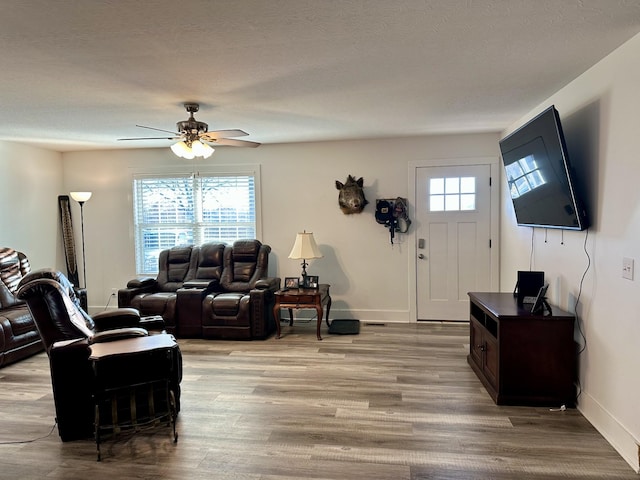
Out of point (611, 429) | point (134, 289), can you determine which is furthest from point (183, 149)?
point (611, 429)

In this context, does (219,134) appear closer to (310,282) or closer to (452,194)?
(310,282)

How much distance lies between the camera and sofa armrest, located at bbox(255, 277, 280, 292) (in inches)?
182

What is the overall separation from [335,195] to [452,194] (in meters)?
1.48

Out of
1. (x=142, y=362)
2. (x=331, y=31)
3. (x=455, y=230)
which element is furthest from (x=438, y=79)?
(x=142, y=362)

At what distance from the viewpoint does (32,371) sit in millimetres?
3641

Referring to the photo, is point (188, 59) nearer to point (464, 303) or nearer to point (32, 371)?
point (32, 371)

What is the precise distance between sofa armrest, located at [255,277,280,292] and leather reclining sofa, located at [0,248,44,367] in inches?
85.3

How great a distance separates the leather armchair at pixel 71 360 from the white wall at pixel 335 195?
109 inches

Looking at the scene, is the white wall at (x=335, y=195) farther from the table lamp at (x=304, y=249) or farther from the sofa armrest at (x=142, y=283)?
the sofa armrest at (x=142, y=283)

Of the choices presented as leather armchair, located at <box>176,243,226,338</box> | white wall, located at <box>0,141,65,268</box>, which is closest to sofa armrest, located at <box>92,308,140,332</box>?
leather armchair, located at <box>176,243,226,338</box>

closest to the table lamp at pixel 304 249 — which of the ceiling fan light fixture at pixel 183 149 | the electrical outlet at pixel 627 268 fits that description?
the ceiling fan light fixture at pixel 183 149

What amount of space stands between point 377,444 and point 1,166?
5299mm

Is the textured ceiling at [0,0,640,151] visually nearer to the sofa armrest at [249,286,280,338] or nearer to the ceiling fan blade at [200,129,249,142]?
the ceiling fan blade at [200,129,249,142]

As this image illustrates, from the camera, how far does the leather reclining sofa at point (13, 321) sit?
3.72m
